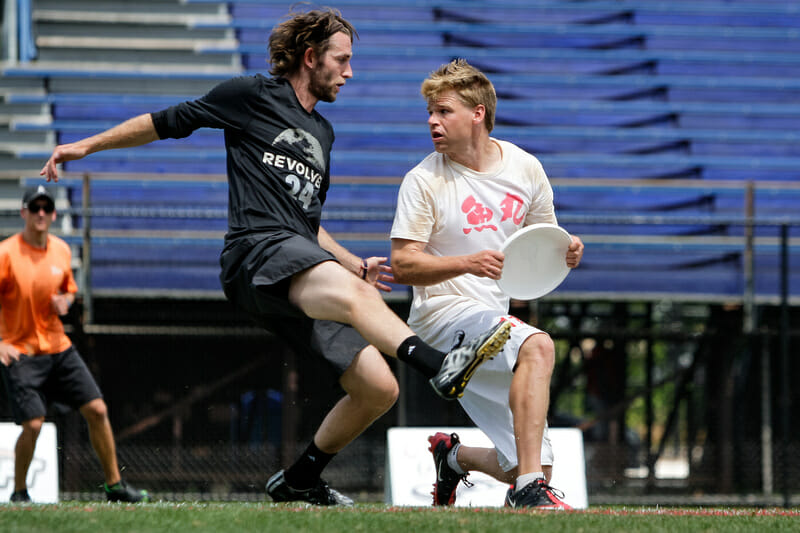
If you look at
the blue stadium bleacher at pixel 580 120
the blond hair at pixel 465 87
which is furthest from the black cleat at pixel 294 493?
the blue stadium bleacher at pixel 580 120

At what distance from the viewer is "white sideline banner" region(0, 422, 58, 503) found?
7023 millimetres

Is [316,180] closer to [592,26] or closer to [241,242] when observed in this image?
[241,242]

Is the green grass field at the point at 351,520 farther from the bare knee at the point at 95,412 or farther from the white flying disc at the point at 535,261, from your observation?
the bare knee at the point at 95,412

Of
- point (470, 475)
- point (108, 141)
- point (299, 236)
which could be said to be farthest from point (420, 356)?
point (470, 475)

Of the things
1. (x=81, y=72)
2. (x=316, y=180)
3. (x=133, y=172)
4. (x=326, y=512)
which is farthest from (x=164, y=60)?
(x=326, y=512)

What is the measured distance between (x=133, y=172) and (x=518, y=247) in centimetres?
698

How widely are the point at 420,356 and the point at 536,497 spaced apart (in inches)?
32.0

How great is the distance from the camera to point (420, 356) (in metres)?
3.84

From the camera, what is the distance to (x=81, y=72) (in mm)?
11297

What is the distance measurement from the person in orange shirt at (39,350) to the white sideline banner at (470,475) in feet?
5.30

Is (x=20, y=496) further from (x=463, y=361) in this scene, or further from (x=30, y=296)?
(x=463, y=361)

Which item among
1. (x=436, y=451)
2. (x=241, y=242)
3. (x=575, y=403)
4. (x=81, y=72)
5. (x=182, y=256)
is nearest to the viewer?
(x=241, y=242)

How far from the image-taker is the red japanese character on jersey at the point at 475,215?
463 cm

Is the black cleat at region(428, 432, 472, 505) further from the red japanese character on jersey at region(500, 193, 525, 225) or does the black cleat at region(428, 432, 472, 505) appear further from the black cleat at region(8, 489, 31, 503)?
the black cleat at region(8, 489, 31, 503)
